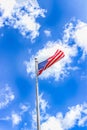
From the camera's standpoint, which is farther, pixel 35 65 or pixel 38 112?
pixel 35 65

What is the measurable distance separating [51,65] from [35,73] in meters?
1.37

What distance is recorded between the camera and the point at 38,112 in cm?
3934

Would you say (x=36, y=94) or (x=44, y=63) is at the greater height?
(x=44, y=63)

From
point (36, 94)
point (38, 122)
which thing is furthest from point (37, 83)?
point (38, 122)

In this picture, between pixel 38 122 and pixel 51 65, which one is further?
pixel 51 65


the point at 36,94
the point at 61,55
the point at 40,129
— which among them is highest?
the point at 61,55

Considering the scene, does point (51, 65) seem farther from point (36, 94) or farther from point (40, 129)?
point (40, 129)

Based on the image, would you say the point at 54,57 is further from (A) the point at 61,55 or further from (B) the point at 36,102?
(B) the point at 36,102

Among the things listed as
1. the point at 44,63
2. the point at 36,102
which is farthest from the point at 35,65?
the point at 36,102

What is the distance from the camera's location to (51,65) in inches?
1634

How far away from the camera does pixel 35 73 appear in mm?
41688

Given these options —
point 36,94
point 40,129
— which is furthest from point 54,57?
point 40,129

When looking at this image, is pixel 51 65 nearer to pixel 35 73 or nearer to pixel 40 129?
pixel 35 73

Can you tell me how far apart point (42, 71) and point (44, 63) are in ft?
2.45
